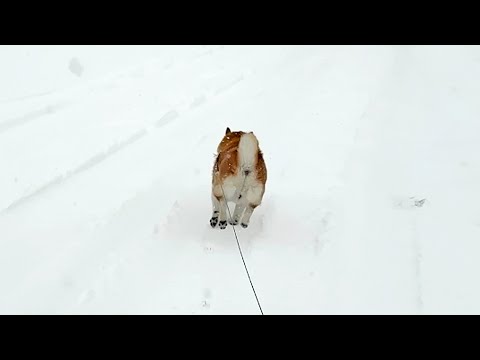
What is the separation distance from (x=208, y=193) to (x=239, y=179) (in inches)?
58.3

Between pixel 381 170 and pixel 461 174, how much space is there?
4.36 ft

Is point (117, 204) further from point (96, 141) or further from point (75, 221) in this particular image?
point (96, 141)

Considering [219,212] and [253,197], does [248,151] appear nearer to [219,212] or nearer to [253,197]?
[253,197]

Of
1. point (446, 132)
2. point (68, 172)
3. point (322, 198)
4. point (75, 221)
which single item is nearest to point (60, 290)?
point (75, 221)

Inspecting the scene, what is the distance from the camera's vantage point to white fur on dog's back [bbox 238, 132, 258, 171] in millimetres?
4617

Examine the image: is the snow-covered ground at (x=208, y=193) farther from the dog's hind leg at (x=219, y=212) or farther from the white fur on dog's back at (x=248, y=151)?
the white fur on dog's back at (x=248, y=151)

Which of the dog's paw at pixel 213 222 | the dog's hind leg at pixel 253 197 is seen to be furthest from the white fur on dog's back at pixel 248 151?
the dog's paw at pixel 213 222

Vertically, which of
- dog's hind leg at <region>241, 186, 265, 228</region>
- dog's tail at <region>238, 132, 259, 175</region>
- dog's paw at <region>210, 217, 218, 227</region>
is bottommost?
dog's paw at <region>210, 217, 218, 227</region>

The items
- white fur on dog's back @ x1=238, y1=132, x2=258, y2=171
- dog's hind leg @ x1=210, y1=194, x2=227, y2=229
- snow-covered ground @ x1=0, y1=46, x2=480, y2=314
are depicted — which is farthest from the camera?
dog's hind leg @ x1=210, y1=194, x2=227, y2=229

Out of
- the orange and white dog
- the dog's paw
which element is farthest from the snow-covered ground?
the orange and white dog

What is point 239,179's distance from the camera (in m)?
5.04

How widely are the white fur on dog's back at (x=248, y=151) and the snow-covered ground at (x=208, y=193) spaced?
1058 millimetres

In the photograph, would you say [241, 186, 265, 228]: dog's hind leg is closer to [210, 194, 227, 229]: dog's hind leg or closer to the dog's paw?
[210, 194, 227, 229]: dog's hind leg

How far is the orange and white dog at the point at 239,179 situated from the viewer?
4.78m
